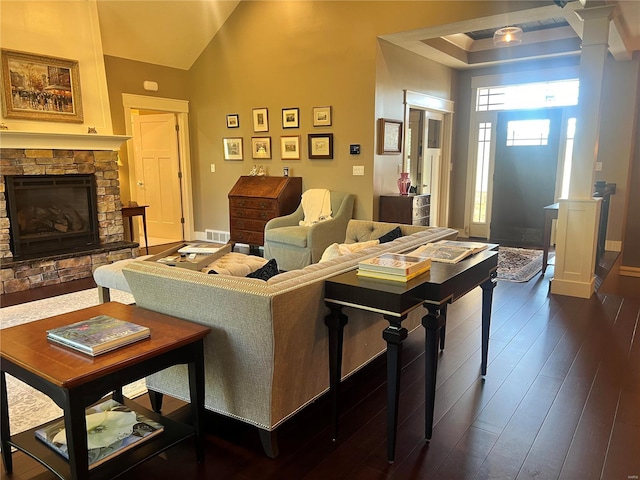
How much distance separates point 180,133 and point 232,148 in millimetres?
1031

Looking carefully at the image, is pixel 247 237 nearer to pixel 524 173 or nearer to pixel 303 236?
pixel 303 236

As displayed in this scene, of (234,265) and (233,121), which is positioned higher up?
(233,121)

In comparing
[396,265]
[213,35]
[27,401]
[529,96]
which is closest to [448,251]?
[396,265]

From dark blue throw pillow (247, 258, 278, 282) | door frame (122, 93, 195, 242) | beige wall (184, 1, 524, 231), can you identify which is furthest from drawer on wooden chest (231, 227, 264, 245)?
dark blue throw pillow (247, 258, 278, 282)

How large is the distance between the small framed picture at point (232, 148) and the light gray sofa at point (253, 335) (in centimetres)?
489

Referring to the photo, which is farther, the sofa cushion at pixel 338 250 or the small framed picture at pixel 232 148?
the small framed picture at pixel 232 148

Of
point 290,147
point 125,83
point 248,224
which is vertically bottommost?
point 248,224

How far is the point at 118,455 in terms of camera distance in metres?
1.74

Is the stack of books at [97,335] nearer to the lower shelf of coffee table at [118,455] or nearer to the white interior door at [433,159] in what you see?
the lower shelf of coffee table at [118,455]

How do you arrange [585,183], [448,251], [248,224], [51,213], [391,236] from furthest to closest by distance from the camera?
[248,224], [51,213], [585,183], [391,236], [448,251]

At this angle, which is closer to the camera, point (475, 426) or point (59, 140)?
point (475, 426)

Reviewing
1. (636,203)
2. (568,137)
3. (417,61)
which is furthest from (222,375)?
(568,137)

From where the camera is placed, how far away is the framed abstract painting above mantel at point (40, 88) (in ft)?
15.7

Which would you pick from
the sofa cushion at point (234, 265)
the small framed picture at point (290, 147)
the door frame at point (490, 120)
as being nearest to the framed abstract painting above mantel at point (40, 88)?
the small framed picture at point (290, 147)
